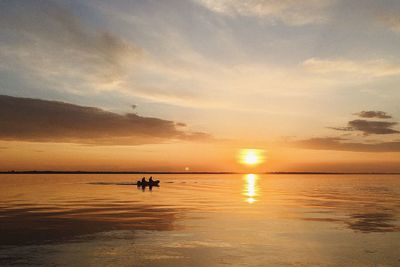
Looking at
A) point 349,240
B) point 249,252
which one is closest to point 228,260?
point 249,252

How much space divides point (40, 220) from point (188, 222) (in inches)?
472

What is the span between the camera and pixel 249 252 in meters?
19.8

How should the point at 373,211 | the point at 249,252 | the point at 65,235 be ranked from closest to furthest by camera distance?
the point at 249,252 → the point at 65,235 → the point at 373,211

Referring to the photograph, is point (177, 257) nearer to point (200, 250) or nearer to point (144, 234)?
point (200, 250)

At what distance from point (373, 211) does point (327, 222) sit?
11.4m

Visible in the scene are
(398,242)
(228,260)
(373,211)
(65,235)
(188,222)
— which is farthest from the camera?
(373,211)

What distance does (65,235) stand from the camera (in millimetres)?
24203

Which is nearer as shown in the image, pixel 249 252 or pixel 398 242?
pixel 249 252

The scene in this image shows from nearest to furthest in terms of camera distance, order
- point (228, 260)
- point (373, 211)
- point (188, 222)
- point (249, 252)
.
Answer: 1. point (228, 260)
2. point (249, 252)
3. point (188, 222)
4. point (373, 211)

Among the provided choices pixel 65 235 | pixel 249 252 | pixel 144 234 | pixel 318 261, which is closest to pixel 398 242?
pixel 318 261

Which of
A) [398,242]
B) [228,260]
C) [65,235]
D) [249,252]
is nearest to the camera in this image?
[228,260]

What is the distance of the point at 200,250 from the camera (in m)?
20.2

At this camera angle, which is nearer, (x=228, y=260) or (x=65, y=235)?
(x=228, y=260)

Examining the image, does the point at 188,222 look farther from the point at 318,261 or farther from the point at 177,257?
the point at 318,261
